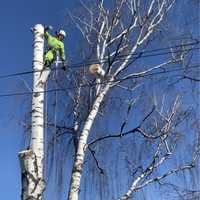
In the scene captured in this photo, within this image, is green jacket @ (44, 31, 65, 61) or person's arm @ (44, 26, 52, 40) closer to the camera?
person's arm @ (44, 26, 52, 40)

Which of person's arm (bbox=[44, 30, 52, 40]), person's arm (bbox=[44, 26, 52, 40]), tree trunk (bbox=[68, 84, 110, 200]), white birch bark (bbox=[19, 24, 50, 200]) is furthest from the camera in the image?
tree trunk (bbox=[68, 84, 110, 200])

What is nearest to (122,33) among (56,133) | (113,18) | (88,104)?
(113,18)

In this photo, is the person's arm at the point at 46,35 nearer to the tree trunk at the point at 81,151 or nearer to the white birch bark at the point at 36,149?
the white birch bark at the point at 36,149

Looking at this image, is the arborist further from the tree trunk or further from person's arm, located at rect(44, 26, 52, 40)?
the tree trunk

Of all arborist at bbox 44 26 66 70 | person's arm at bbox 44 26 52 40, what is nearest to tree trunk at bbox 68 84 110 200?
arborist at bbox 44 26 66 70

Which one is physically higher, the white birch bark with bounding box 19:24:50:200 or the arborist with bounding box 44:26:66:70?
the arborist with bounding box 44:26:66:70

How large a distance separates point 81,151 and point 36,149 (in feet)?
10.00

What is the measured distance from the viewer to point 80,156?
33.6 feet

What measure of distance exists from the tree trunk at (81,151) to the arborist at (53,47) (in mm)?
1802

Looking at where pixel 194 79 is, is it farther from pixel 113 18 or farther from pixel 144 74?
pixel 113 18

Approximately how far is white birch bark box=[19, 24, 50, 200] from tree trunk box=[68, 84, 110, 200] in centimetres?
268

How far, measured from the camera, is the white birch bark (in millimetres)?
7145

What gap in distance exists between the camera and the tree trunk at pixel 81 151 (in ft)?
32.6

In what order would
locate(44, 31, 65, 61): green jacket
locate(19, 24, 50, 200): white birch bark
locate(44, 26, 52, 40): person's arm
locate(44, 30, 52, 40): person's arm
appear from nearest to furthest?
locate(19, 24, 50, 200): white birch bark
locate(44, 26, 52, 40): person's arm
locate(44, 30, 52, 40): person's arm
locate(44, 31, 65, 61): green jacket
